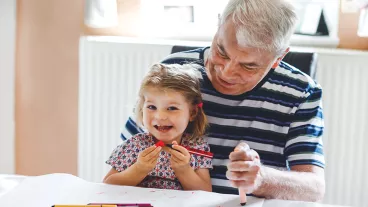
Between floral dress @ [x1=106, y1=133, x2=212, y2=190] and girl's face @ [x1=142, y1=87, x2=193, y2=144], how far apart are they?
Answer: 0.06 m

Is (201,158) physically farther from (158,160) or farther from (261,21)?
(261,21)

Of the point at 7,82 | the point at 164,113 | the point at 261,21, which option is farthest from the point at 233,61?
the point at 7,82

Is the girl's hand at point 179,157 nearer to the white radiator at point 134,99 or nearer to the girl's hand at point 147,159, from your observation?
the girl's hand at point 147,159

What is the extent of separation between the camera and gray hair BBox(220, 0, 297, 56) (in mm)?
1402

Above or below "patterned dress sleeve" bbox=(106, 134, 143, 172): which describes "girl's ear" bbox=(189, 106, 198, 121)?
above

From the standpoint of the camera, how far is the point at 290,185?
4.58 ft

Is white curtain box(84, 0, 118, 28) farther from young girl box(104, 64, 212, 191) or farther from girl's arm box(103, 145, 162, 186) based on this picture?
girl's arm box(103, 145, 162, 186)

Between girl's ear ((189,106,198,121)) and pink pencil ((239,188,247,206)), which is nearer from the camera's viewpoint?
pink pencil ((239,188,247,206))

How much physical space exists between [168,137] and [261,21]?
380 mm

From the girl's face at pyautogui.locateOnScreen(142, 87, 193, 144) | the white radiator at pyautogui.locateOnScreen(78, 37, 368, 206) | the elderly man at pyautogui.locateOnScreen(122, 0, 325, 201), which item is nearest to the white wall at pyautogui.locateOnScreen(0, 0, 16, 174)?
the white radiator at pyautogui.locateOnScreen(78, 37, 368, 206)

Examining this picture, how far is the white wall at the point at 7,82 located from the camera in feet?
8.99

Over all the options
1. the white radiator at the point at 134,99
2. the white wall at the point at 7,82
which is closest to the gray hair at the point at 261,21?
the white radiator at the point at 134,99

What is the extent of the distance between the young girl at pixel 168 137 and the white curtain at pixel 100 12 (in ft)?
3.37

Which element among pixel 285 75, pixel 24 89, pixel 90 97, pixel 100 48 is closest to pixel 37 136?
pixel 24 89
